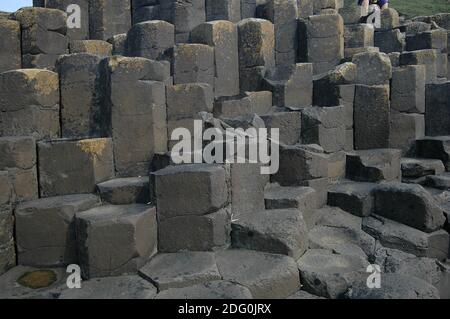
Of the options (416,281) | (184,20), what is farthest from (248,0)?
(416,281)

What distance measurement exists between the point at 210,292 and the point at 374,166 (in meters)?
3.92

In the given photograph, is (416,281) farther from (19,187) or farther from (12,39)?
(12,39)

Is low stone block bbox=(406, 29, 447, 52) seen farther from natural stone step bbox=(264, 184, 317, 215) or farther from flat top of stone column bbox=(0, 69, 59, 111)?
flat top of stone column bbox=(0, 69, 59, 111)

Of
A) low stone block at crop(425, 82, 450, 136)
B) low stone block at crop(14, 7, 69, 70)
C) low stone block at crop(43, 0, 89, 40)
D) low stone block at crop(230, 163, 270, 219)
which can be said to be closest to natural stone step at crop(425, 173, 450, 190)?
low stone block at crop(425, 82, 450, 136)

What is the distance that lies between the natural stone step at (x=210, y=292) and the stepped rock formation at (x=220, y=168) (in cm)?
2

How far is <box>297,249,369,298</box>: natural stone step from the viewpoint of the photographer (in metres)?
4.25

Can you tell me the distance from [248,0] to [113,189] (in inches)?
260

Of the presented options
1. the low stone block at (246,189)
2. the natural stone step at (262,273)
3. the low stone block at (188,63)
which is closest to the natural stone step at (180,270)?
the natural stone step at (262,273)

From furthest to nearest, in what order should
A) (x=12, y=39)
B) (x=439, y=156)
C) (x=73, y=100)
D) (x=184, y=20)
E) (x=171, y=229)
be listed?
(x=184, y=20) < (x=12, y=39) < (x=439, y=156) < (x=73, y=100) < (x=171, y=229)

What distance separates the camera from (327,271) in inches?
175

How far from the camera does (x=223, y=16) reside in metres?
9.73

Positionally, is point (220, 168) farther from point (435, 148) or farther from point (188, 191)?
point (435, 148)

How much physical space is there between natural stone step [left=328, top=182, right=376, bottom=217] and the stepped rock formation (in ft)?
0.07

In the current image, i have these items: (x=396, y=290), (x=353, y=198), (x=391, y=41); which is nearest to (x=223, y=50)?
(x=353, y=198)
